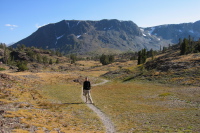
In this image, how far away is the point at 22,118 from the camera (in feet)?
53.8

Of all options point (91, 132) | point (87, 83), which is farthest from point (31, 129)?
point (87, 83)

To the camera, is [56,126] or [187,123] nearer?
[56,126]

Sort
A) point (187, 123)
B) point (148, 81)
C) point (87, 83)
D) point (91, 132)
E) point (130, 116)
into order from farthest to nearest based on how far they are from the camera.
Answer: point (148, 81) → point (87, 83) → point (130, 116) → point (187, 123) → point (91, 132)

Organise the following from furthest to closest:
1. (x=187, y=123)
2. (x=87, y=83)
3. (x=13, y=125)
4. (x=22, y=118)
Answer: (x=87, y=83)
(x=187, y=123)
(x=22, y=118)
(x=13, y=125)

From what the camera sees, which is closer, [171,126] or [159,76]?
[171,126]

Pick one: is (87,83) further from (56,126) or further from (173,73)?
(173,73)

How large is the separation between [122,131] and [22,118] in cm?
997

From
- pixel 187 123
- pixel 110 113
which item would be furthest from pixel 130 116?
pixel 187 123

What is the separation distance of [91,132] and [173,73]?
206 ft

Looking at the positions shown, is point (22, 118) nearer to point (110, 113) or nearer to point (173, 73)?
point (110, 113)

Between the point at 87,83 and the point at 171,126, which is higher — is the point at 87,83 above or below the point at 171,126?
above

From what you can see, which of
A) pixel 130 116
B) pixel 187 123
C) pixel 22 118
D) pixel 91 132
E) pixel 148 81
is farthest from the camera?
pixel 148 81

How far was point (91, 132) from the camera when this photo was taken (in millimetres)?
15250

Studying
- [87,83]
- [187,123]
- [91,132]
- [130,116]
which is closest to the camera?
[91,132]
